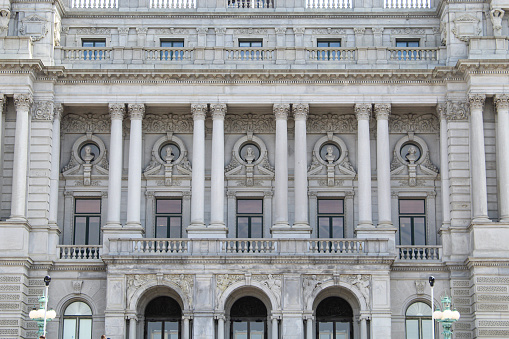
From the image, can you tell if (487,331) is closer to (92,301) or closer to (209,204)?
(209,204)

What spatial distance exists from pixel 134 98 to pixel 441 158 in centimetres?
1496

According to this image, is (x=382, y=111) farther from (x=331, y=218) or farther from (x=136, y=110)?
(x=136, y=110)

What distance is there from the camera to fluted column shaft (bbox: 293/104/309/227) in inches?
2015

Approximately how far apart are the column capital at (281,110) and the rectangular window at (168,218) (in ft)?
21.0

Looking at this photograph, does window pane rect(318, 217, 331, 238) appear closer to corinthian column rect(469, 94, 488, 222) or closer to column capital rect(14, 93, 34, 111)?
corinthian column rect(469, 94, 488, 222)

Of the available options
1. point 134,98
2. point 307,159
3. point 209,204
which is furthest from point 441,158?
point 134,98

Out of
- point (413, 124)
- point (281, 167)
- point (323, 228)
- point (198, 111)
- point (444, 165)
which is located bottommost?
point (323, 228)

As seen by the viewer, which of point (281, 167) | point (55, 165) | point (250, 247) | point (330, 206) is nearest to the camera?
point (250, 247)

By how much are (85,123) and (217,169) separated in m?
7.37

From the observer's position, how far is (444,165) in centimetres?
5188

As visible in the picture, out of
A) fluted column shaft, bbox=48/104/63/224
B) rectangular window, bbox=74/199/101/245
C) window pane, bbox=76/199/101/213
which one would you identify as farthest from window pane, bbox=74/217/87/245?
fluted column shaft, bbox=48/104/63/224

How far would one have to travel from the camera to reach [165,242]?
5066 cm

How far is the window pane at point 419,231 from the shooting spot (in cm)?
5297

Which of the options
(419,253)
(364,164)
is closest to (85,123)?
(364,164)
